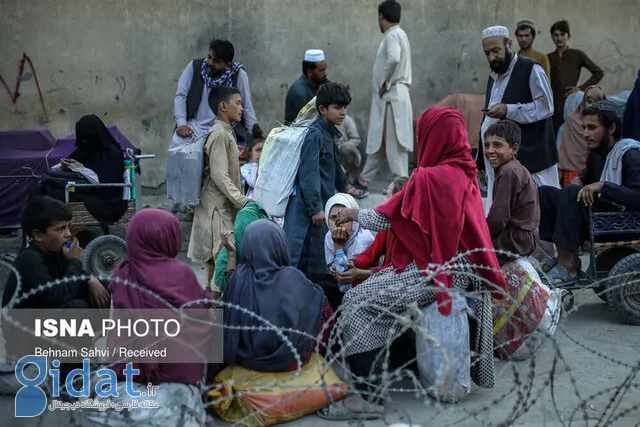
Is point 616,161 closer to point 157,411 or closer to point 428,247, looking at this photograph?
point 428,247

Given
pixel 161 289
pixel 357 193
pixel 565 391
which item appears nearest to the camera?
pixel 161 289

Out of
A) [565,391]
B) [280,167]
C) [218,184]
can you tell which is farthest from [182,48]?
[565,391]

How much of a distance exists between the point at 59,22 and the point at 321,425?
5.74 metres

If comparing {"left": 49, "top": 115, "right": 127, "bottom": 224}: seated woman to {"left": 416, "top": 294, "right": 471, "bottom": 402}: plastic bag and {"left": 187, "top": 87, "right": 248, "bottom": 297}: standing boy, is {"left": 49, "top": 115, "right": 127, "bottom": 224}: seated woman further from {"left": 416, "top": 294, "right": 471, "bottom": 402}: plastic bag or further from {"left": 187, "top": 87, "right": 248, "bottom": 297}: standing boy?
{"left": 416, "top": 294, "right": 471, "bottom": 402}: plastic bag

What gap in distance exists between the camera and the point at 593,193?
595 cm

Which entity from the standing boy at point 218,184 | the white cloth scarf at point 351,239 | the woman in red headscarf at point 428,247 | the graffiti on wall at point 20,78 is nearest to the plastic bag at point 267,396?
the woman in red headscarf at point 428,247

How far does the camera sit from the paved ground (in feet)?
14.9

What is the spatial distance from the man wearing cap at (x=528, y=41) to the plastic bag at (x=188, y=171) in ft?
12.9

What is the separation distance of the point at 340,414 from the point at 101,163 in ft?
10.8

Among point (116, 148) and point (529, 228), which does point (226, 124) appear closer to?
point (116, 148)

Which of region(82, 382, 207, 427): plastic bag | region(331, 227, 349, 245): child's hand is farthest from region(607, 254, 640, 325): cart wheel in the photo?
region(82, 382, 207, 427): plastic bag

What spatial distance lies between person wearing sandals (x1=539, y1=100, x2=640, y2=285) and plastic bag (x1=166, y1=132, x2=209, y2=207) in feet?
7.58

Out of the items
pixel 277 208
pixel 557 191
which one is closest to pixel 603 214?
pixel 557 191

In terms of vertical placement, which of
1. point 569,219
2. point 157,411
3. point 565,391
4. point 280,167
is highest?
point 280,167
